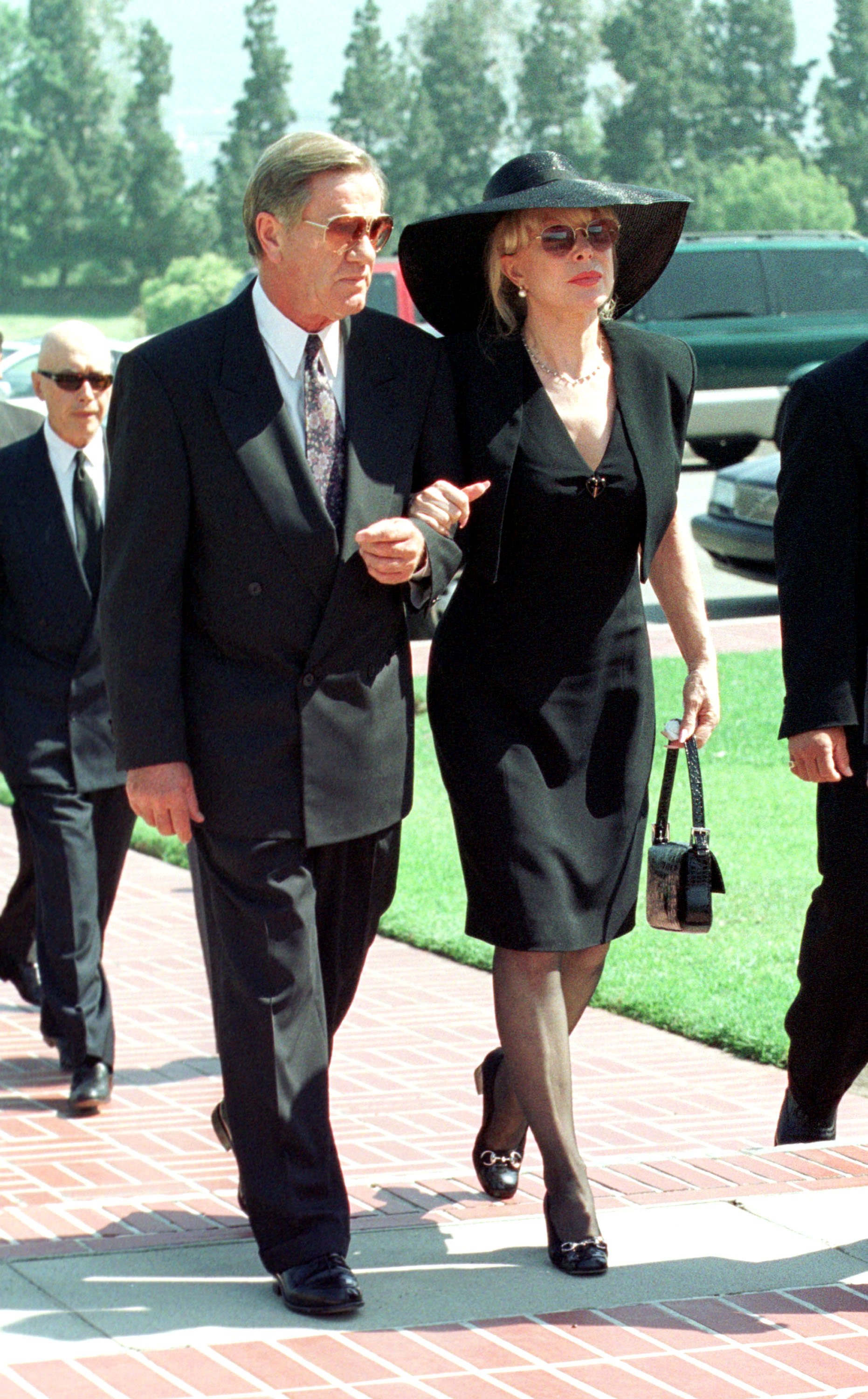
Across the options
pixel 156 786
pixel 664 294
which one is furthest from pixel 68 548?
pixel 664 294

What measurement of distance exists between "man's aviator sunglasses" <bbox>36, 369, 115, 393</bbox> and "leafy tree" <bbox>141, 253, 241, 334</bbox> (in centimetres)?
6216

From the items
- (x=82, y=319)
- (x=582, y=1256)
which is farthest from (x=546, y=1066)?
(x=82, y=319)

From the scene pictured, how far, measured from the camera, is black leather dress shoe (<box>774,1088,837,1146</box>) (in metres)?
4.47

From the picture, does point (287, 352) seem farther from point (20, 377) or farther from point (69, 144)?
point (69, 144)

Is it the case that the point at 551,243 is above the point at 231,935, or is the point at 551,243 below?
above

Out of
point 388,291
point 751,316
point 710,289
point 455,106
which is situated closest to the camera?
point 388,291

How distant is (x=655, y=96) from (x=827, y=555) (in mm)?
100981

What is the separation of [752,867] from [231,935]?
4.55 m

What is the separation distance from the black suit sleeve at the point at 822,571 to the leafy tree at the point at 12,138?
356 ft

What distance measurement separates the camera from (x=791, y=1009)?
14.2 feet

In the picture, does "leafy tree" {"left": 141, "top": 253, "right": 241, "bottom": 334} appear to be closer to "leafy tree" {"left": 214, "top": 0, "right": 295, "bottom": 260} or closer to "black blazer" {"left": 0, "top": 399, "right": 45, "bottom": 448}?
"leafy tree" {"left": 214, "top": 0, "right": 295, "bottom": 260}

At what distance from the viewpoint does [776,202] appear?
87.2 m

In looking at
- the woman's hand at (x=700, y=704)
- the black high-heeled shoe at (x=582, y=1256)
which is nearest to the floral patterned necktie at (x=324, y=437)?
the woman's hand at (x=700, y=704)

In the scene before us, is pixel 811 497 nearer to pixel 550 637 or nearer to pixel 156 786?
pixel 550 637
